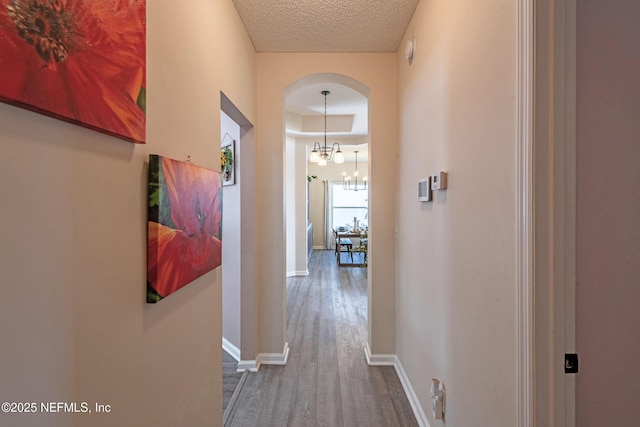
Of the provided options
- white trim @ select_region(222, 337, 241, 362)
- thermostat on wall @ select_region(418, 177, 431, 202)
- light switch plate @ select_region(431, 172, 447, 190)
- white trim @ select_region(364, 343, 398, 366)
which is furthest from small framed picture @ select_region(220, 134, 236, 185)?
white trim @ select_region(364, 343, 398, 366)

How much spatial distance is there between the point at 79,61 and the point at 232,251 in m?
2.23

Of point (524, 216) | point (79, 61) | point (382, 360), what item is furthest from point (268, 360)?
point (79, 61)

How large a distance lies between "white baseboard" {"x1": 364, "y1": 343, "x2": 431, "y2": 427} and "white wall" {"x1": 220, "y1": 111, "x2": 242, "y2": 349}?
3.93 feet

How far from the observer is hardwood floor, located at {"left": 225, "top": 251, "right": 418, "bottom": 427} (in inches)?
78.2

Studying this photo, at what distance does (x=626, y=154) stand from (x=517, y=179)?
1.25ft

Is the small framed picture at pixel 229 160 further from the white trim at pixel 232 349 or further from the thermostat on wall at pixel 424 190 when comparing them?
the thermostat on wall at pixel 424 190

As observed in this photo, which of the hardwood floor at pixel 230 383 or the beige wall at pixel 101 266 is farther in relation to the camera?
the hardwood floor at pixel 230 383

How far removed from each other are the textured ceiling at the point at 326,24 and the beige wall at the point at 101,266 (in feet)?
2.64

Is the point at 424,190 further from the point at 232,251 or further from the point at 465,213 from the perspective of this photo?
the point at 232,251

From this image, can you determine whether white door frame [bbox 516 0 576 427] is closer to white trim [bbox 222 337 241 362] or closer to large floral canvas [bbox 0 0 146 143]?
large floral canvas [bbox 0 0 146 143]

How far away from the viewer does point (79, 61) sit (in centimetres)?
69

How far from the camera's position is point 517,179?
93cm

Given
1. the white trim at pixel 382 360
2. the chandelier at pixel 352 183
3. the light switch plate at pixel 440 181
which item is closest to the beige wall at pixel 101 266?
the light switch plate at pixel 440 181

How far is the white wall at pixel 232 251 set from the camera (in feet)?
8.96
